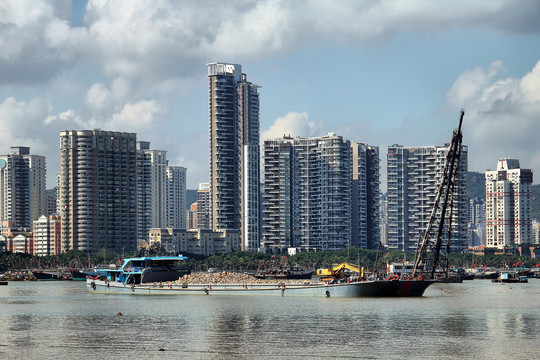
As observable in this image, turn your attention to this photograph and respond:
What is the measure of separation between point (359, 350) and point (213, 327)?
2136cm

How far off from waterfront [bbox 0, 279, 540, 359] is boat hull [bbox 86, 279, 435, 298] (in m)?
3.55

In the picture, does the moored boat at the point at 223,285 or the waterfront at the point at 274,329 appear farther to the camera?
the moored boat at the point at 223,285

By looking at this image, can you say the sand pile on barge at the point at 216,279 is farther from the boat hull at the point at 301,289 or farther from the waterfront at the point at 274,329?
the waterfront at the point at 274,329

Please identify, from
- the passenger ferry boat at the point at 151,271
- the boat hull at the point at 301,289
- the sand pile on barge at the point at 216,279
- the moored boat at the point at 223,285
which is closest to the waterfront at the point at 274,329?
the boat hull at the point at 301,289

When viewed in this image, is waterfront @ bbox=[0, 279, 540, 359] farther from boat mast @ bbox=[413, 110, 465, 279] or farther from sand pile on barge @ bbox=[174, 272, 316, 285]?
boat mast @ bbox=[413, 110, 465, 279]

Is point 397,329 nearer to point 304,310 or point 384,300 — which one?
point 304,310

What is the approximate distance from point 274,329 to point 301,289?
51.8 meters

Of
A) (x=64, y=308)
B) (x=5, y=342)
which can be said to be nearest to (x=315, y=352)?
(x=5, y=342)

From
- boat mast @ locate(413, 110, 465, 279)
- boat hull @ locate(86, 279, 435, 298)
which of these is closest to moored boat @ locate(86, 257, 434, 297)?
boat hull @ locate(86, 279, 435, 298)

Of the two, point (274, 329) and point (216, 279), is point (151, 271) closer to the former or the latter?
point (216, 279)

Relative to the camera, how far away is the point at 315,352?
58.7m

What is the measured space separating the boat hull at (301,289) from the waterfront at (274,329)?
11.6 feet

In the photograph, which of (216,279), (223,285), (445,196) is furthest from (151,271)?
(445,196)

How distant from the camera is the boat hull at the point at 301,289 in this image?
121 meters
